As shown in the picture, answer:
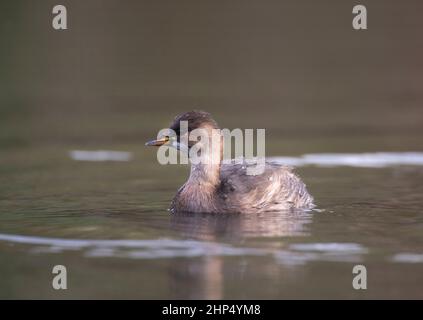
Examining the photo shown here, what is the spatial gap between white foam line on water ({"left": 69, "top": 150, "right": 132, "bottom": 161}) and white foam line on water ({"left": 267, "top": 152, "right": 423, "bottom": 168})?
2.65 meters

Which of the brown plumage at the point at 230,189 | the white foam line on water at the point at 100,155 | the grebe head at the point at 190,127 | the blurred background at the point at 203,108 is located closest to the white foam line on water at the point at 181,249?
the blurred background at the point at 203,108

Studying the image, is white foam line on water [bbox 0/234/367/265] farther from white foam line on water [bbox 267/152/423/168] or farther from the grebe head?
white foam line on water [bbox 267/152/423/168]

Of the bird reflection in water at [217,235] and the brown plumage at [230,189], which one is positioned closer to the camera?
the bird reflection in water at [217,235]

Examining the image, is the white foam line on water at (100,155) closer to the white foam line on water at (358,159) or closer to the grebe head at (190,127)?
the white foam line on water at (358,159)

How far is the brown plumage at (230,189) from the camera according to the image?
12.9 meters

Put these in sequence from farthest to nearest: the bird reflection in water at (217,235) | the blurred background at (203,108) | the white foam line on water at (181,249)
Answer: the white foam line on water at (181,249) < the blurred background at (203,108) < the bird reflection in water at (217,235)

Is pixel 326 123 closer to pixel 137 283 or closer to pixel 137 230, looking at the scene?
pixel 137 230

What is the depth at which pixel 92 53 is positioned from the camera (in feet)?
93.7

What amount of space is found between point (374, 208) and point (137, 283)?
4.50 meters

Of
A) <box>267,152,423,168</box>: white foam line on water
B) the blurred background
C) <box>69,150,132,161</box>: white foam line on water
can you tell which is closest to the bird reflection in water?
the blurred background

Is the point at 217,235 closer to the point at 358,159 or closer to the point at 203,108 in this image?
the point at 358,159

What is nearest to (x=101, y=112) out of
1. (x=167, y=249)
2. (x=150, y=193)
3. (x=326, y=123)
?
(x=326, y=123)

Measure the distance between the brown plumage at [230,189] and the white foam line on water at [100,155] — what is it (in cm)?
438

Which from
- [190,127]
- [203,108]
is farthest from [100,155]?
[190,127]
